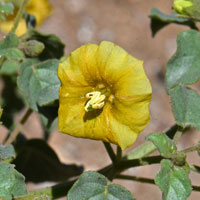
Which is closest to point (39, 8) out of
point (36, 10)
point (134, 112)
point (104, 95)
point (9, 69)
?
point (36, 10)

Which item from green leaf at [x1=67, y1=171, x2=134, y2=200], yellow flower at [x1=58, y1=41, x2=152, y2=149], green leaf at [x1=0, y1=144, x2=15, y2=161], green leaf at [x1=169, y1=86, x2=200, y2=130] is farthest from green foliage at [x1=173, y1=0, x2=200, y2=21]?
green leaf at [x1=0, y1=144, x2=15, y2=161]

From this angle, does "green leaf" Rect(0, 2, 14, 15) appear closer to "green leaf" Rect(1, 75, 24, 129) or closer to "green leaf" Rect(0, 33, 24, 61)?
"green leaf" Rect(0, 33, 24, 61)

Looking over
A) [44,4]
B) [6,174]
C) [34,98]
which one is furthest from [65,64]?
[44,4]

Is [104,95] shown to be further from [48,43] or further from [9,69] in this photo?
[9,69]

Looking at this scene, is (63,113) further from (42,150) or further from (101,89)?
(42,150)

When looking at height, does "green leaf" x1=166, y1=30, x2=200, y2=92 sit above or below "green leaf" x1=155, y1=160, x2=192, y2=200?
above

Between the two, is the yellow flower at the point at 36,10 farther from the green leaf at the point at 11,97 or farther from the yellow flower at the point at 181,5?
the yellow flower at the point at 181,5
